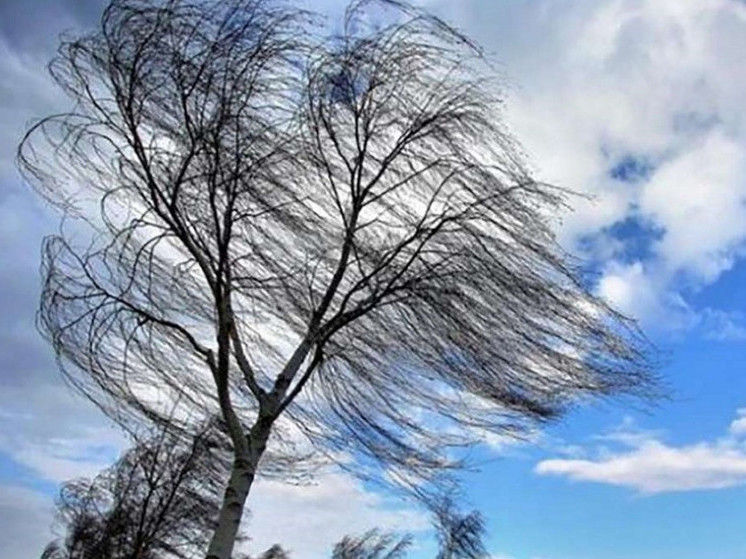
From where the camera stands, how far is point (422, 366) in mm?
5961

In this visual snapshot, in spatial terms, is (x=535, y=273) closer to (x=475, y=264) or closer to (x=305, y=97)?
(x=475, y=264)

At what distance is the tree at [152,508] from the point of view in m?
16.8

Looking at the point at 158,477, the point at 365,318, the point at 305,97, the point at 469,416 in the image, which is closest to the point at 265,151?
the point at 305,97

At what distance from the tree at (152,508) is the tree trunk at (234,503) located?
10.3 m

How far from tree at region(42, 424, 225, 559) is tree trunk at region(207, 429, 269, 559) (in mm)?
10318

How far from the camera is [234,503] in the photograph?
5.46 metres

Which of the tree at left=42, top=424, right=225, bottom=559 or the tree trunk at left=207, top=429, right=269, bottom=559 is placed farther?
the tree at left=42, top=424, right=225, bottom=559

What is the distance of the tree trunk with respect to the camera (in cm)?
530

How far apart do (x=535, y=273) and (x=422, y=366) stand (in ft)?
2.95

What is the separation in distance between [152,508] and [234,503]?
13.3 meters

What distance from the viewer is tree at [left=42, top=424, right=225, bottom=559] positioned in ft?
55.2

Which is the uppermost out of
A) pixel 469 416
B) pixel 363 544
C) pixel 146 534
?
pixel 363 544

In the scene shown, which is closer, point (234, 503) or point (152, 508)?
point (234, 503)

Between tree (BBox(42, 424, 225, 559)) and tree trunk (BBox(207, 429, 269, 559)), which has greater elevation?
tree (BBox(42, 424, 225, 559))
